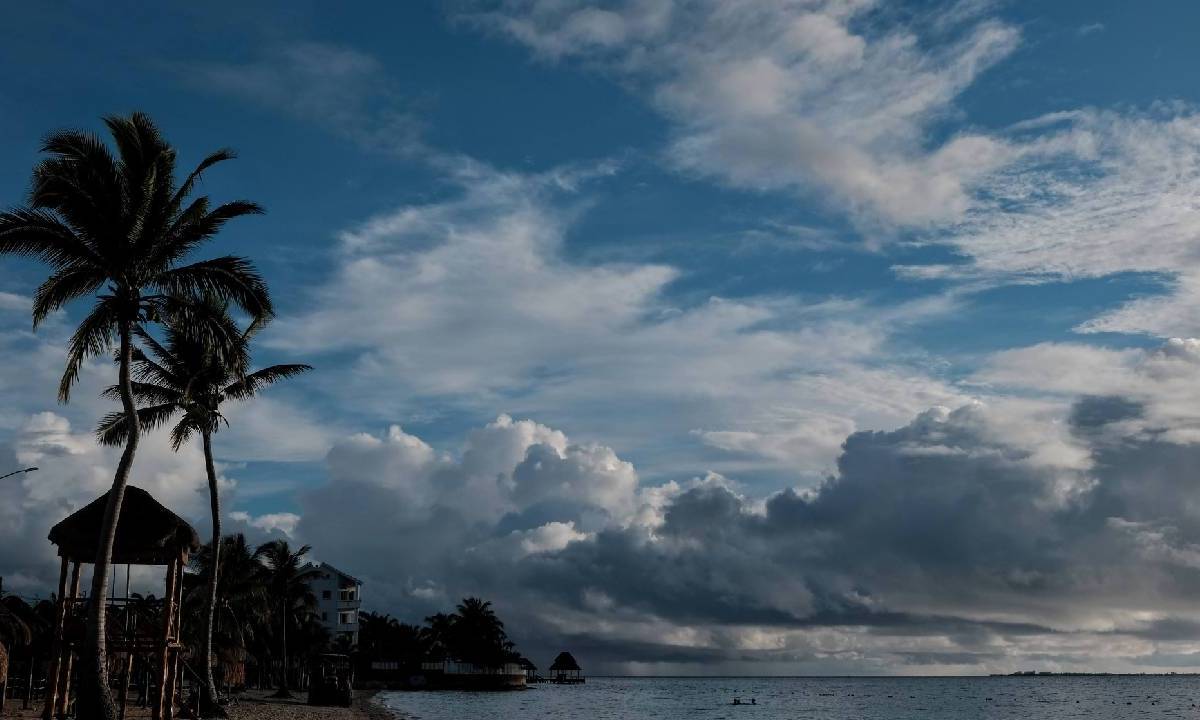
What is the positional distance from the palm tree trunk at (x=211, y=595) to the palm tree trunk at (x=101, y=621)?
13704 millimetres

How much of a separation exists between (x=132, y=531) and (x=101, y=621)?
3.99m

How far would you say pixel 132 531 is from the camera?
1161 inches

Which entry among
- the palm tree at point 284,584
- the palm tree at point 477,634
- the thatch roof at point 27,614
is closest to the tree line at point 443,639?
the palm tree at point 477,634

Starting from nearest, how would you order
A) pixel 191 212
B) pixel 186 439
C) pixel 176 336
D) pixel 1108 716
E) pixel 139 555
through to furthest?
pixel 191 212 → pixel 139 555 → pixel 176 336 → pixel 186 439 → pixel 1108 716

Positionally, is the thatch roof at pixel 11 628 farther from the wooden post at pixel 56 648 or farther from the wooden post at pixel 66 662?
the wooden post at pixel 56 648

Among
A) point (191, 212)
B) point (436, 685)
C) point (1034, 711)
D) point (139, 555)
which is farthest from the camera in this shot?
point (436, 685)

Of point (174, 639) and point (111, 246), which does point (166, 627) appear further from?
point (111, 246)

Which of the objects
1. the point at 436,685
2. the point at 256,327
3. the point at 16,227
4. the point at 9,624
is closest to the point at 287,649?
the point at 436,685

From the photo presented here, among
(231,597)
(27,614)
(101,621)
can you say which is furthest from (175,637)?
(231,597)

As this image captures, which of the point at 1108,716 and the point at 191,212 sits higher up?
the point at 191,212

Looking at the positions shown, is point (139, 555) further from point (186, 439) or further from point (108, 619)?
point (186, 439)

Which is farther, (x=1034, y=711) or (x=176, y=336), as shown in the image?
(x=1034, y=711)

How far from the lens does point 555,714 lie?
292ft

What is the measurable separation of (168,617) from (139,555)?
81.6 inches
